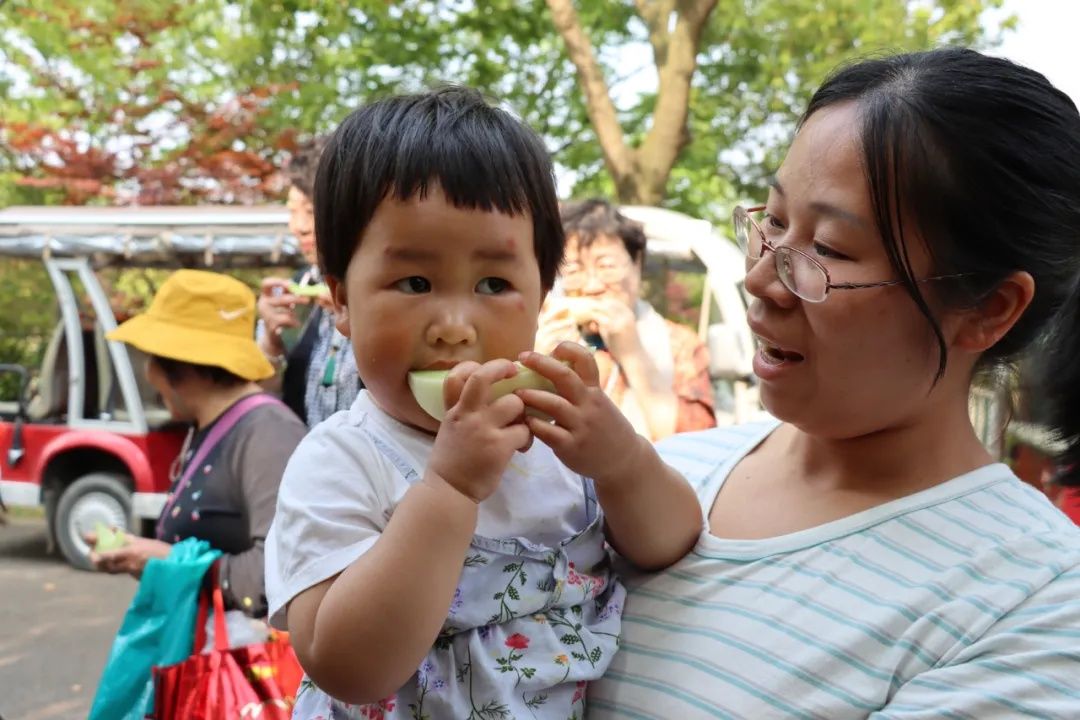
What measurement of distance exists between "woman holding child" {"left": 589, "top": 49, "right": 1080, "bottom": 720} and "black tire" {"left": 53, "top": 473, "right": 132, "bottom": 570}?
7287 mm

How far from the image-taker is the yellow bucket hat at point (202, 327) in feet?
10.8

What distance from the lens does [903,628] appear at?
1237 mm

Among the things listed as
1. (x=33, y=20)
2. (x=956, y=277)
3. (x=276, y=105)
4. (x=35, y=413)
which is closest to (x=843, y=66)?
(x=956, y=277)

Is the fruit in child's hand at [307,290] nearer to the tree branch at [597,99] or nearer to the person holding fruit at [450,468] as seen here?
the person holding fruit at [450,468]

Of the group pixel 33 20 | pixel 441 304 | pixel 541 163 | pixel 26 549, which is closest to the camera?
pixel 441 304

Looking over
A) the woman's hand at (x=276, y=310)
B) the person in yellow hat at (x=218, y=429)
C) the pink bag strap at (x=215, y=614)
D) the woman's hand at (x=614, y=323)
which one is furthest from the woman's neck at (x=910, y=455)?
the woman's hand at (x=276, y=310)

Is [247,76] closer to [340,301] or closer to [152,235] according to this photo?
[152,235]

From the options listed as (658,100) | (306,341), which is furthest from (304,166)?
(658,100)

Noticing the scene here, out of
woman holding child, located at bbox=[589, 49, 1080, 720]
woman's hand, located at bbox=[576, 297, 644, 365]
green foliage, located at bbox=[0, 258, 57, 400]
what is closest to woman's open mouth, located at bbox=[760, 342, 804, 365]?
woman holding child, located at bbox=[589, 49, 1080, 720]

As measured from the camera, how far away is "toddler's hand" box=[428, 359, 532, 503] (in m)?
1.18

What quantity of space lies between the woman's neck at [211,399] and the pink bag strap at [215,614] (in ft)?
2.22

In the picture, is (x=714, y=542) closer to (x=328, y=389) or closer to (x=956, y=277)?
(x=956, y=277)

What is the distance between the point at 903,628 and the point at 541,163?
30.6 inches

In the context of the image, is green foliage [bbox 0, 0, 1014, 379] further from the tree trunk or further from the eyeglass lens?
the eyeglass lens
